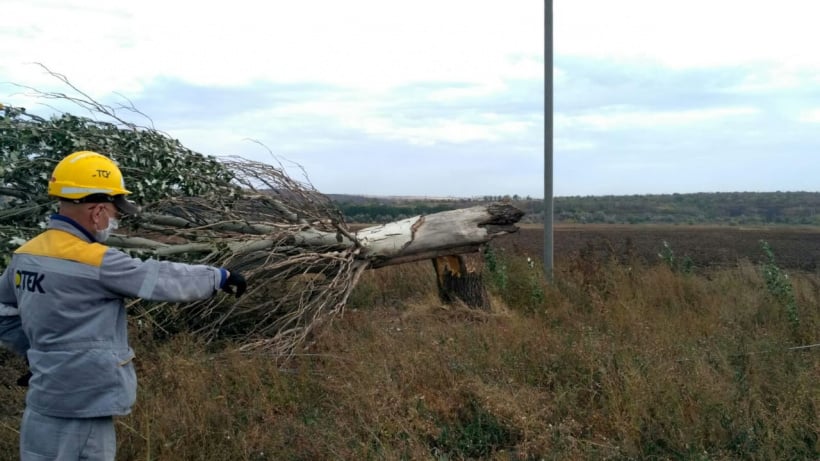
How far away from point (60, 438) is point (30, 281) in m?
0.70

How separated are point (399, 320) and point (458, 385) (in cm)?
259

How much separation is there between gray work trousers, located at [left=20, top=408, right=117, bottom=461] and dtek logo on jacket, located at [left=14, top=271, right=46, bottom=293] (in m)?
0.57

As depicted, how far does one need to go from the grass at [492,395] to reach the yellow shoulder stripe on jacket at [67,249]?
54.0 inches

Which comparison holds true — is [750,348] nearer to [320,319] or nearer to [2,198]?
[320,319]

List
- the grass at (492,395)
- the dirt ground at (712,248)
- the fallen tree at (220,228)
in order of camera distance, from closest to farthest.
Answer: the grass at (492,395) → the fallen tree at (220,228) → the dirt ground at (712,248)

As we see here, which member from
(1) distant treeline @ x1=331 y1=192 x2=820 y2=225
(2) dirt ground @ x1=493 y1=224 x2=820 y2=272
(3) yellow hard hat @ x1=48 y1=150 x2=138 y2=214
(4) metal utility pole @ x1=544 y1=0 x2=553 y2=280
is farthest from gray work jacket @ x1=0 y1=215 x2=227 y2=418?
(1) distant treeline @ x1=331 y1=192 x2=820 y2=225

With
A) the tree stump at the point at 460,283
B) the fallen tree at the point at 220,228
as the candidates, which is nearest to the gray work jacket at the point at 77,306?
the fallen tree at the point at 220,228

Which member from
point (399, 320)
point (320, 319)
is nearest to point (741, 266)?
point (399, 320)

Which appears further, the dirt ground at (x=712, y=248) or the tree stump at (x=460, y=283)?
the dirt ground at (x=712, y=248)

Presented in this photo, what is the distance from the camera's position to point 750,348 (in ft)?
19.4

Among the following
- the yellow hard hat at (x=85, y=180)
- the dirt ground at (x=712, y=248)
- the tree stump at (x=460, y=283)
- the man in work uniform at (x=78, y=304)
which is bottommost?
the dirt ground at (x=712, y=248)

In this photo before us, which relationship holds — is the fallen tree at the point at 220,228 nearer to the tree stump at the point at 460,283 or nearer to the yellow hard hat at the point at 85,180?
the tree stump at the point at 460,283

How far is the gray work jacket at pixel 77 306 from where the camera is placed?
288 cm

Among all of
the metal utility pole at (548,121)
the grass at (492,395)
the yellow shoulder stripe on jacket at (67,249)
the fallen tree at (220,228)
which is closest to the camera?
the yellow shoulder stripe on jacket at (67,249)
